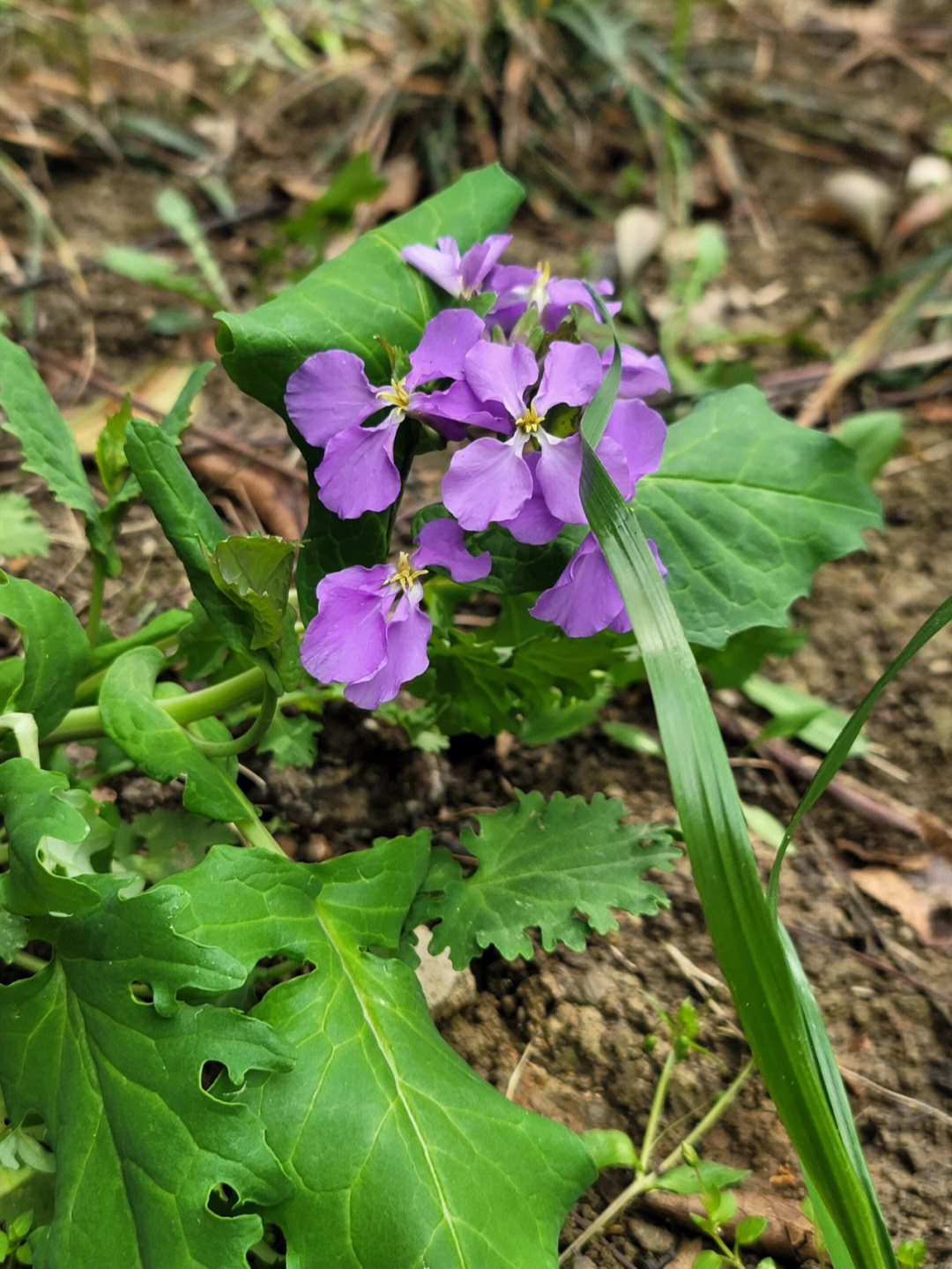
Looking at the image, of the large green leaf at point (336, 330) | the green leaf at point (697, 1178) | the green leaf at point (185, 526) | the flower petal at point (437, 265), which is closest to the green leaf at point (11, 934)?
the green leaf at point (185, 526)

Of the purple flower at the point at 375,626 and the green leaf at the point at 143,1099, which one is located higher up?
the purple flower at the point at 375,626

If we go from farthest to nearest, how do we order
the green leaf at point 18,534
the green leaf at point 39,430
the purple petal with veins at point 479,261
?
1. the green leaf at point 18,534
2. the green leaf at point 39,430
3. the purple petal with veins at point 479,261

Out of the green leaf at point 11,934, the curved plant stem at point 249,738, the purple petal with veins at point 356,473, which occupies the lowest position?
the green leaf at point 11,934

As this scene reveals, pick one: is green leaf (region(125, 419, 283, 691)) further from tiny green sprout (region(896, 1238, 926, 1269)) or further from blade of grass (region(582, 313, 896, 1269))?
tiny green sprout (region(896, 1238, 926, 1269))

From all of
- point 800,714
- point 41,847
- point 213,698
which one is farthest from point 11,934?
point 800,714

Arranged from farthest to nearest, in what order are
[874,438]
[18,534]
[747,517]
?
[874,438] < [18,534] < [747,517]

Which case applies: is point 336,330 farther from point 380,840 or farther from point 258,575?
point 380,840

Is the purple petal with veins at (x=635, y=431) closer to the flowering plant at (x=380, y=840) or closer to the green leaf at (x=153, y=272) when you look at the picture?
the flowering plant at (x=380, y=840)
